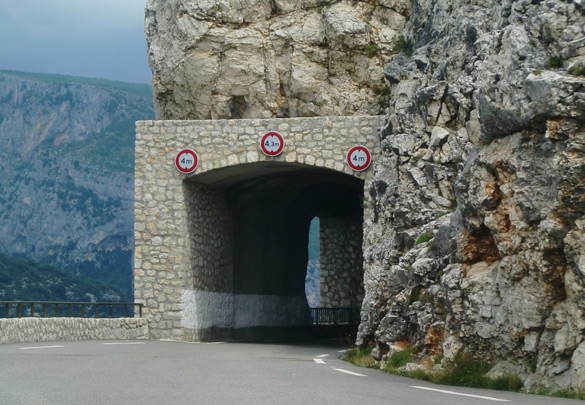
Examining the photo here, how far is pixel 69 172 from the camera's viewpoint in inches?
5103

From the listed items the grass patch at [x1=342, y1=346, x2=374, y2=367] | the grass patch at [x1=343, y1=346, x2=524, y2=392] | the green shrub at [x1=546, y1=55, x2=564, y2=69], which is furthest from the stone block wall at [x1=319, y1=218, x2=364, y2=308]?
the green shrub at [x1=546, y1=55, x2=564, y2=69]

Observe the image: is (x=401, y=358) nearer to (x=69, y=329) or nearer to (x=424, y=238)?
(x=424, y=238)

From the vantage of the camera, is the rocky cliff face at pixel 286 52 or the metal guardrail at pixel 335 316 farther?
the metal guardrail at pixel 335 316

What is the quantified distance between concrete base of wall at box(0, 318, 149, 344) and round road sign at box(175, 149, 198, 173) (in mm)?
4477

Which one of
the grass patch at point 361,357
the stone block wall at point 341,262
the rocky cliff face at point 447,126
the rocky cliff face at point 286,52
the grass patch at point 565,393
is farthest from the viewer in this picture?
the stone block wall at point 341,262

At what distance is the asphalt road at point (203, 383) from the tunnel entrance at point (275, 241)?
1215cm

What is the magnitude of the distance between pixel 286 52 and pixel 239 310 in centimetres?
871

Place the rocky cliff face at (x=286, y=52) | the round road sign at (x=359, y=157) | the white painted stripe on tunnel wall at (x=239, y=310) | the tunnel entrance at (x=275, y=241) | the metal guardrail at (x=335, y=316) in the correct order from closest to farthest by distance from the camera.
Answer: the round road sign at (x=359, y=157), the white painted stripe on tunnel wall at (x=239, y=310), the rocky cliff face at (x=286, y=52), the tunnel entrance at (x=275, y=241), the metal guardrail at (x=335, y=316)

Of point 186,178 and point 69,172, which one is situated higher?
point 69,172

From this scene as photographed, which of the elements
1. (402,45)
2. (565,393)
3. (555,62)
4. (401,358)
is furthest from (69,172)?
(565,393)

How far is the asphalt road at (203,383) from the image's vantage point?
11031 millimetres

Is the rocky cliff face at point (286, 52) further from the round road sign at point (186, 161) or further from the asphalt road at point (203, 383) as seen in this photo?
the asphalt road at point (203, 383)

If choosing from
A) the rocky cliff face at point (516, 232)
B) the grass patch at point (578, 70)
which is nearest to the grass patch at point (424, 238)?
the rocky cliff face at point (516, 232)

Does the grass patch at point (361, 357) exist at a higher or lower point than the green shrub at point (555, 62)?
lower
